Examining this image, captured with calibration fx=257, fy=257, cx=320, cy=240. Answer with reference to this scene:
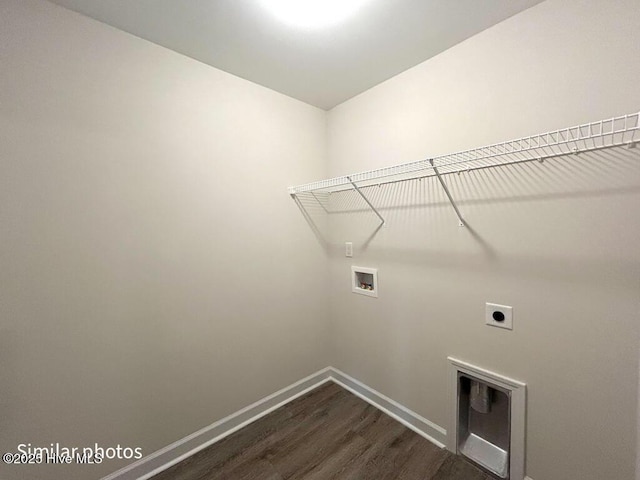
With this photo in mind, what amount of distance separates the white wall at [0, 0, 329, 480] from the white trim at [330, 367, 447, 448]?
0.56 meters

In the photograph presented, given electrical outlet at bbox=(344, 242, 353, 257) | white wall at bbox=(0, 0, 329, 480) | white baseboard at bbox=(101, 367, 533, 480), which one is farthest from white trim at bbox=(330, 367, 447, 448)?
electrical outlet at bbox=(344, 242, 353, 257)

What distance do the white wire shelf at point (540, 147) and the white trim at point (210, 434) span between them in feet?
5.42

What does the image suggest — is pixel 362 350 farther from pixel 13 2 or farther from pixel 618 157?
pixel 13 2

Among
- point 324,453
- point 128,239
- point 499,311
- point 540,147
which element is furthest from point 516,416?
point 128,239

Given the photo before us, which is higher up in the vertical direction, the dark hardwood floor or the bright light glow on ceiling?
the bright light glow on ceiling

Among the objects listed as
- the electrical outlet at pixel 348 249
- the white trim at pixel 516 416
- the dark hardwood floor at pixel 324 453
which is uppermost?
the electrical outlet at pixel 348 249

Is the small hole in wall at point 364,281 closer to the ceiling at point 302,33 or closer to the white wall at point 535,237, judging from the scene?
the white wall at point 535,237

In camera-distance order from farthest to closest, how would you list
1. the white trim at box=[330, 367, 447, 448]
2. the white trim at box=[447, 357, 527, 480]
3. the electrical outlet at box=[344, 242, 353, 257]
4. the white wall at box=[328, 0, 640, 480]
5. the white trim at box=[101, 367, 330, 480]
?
the electrical outlet at box=[344, 242, 353, 257]
the white trim at box=[330, 367, 447, 448]
the white trim at box=[101, 367, 330, 480]
the white trim at box=[447, 357, 527, 480]
the white wall at box=[328, 0, 640, 480]

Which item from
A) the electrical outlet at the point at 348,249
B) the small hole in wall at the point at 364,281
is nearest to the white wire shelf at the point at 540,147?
the electrical outlet at the point at 348,249

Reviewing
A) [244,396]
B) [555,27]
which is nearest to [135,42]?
[555,27]

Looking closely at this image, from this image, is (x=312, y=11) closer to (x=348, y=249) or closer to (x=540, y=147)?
(x=540, y=147)

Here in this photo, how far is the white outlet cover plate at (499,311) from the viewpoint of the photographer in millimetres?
1326

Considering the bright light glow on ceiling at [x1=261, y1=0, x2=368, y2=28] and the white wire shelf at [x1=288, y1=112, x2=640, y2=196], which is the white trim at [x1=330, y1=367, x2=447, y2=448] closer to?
the white wire shelf at [x1=288, y1=112, x2=640, y2=196]

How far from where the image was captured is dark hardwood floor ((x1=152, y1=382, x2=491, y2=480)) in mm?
1448
